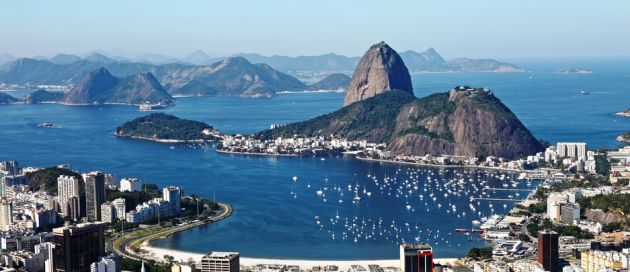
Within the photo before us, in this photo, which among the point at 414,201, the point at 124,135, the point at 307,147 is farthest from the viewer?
the point at 124,135

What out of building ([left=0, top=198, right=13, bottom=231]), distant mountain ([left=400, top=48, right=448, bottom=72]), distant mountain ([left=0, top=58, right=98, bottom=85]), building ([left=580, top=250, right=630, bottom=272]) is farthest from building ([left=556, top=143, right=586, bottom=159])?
distant mountain ([left=400, top=48, right=448, bottom=72])

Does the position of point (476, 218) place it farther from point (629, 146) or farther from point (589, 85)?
point (589, 85)

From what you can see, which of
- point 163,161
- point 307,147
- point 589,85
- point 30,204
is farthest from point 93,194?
point 589,85

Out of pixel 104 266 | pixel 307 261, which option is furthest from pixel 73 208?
pixel 104 266

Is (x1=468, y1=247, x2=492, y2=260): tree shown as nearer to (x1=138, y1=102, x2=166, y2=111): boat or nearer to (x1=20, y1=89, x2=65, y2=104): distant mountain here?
(x1=138, y1=102, x2=166, y2=111): boat

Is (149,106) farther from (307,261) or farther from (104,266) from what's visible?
(104,266)

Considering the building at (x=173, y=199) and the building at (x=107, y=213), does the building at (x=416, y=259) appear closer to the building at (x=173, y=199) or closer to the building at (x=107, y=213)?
the building at (x=173, y=199)
